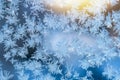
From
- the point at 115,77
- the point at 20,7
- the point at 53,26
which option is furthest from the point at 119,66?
the point at 20,7

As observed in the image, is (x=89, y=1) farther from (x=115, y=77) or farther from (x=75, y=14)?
(x=115, y=77)

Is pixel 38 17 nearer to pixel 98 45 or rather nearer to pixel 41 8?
pixel 41 8

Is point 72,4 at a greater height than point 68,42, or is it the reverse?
point 72,4

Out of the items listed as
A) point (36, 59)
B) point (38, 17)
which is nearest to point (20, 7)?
point (38, 17)

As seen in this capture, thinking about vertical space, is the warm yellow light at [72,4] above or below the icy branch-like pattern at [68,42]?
above

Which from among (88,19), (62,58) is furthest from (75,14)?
(62,58)

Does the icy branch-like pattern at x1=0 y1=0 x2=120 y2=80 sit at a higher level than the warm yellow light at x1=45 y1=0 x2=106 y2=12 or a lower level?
lower

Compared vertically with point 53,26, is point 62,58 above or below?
below

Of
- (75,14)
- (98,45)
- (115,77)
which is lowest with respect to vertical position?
(115,77)

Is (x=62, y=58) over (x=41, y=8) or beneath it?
beneath
